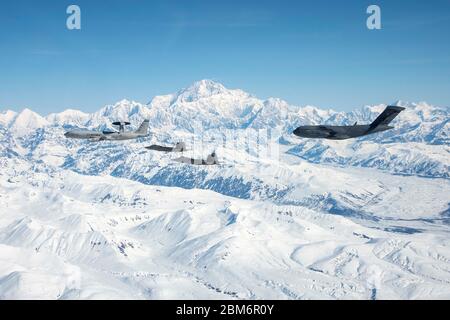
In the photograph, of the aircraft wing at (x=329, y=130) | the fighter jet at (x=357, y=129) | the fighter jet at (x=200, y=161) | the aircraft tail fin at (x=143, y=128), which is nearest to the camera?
the fighter jet at (x=357, y=129)

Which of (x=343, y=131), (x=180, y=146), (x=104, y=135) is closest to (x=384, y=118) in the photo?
(x=343, y=131)

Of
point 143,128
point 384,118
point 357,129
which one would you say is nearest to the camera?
point 357,129

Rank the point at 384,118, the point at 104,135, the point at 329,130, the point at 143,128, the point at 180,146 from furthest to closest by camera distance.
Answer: the point at 143,128
the point at 104,135
the point at 180,146
the point at 329,130
the point at 384,118

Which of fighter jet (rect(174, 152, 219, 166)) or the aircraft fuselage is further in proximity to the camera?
fighter jet (rect(174, 152, 219, 166))

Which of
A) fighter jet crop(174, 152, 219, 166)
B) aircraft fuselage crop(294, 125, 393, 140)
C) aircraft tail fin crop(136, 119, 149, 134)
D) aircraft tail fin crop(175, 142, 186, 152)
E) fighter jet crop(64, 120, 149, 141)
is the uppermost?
aircraft tail fin crop(136, 119, 149, 134)

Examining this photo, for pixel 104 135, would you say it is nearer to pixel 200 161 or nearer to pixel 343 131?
pixel 200 161

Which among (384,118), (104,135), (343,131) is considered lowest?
(343,131)

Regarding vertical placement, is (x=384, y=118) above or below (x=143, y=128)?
below

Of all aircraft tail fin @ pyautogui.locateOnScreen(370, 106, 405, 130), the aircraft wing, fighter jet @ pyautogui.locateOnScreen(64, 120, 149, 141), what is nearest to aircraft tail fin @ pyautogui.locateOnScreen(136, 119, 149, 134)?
fighter jet @ pyautogui.locateOnScreen(64, 120, 149, 141)

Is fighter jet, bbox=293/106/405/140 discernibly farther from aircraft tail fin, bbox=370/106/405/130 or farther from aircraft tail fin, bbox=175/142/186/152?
aircraft tail fin, bbox=175/142/186/152

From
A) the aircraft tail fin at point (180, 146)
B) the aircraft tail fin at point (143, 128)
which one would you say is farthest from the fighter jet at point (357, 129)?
the aircraft tail fin at point (143, 128)

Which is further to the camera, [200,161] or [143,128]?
[143,128]

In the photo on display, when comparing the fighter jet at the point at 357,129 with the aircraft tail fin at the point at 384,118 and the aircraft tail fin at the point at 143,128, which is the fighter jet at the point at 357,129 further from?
the aircraft tail fin at the point at 143,128
